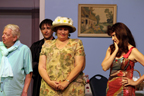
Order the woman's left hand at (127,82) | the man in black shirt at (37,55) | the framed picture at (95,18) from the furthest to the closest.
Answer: the framed picture at (95,18) < the man in black shirt at (37,55) < the woman's left hand at (127,82)

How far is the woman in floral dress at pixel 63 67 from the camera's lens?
2.55 m

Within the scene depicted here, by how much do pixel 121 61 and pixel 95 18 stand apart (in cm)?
213

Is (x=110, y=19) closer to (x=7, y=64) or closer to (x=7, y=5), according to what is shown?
(x=7, y=5)

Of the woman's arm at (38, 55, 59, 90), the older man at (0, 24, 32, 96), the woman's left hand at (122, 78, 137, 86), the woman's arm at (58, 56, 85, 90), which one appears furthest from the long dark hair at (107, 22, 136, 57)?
the older man at (0, 24, 32, 96)

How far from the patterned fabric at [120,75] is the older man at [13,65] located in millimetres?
890

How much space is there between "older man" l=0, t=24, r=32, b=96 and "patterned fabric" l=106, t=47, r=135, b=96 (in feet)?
2.92

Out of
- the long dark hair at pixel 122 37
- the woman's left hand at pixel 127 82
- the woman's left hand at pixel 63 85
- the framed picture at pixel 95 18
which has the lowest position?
the woman's left hand at pixel 63 85

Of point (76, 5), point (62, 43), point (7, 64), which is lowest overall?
point (7, 64)

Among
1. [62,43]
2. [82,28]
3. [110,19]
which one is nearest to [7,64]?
[62,43]

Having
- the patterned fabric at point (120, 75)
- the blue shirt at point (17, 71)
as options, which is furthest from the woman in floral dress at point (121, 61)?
the blue shirt at point (17, 71)

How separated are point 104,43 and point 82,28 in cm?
49

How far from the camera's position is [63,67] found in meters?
2.58

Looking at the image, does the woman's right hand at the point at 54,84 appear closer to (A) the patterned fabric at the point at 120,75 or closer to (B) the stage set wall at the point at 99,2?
(A) the patterned fabric at the point at 120,75

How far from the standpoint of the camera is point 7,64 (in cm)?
257
